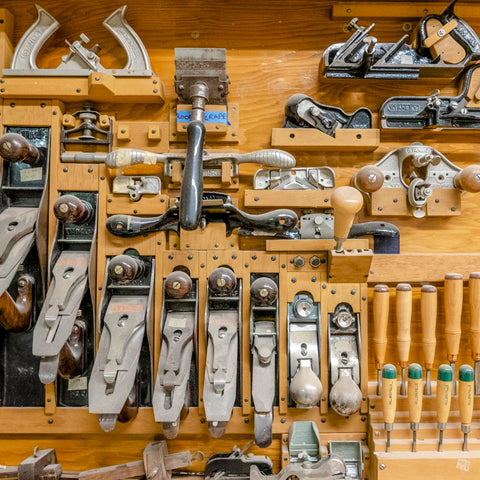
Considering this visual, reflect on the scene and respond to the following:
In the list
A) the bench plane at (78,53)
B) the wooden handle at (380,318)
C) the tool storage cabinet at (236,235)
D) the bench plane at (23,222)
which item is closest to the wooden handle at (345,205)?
the tool storage cabinet at (236,235)

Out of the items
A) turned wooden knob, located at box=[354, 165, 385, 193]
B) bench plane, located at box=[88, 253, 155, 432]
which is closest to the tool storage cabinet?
bench plane, located at box=[88, 253, 155, 432]

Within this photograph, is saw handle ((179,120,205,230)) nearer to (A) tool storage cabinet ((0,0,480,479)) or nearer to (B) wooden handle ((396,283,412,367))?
(A) tool storage cabinet ((0,0,480,479))

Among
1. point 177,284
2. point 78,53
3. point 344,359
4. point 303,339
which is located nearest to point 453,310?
point 344,359

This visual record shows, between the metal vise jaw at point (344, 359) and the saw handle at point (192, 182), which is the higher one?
the saw handle at point (192, 182)

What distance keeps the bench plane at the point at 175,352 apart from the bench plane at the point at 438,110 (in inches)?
34.4

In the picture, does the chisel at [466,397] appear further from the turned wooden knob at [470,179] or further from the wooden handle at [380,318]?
the turned wooden knob at [470,179]

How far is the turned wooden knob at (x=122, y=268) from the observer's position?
132 centimetres

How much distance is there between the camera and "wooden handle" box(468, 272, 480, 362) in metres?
1.34

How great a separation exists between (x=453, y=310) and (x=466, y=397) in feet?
0.84

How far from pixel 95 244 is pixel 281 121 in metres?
0.76

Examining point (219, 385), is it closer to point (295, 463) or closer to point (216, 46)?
point (295, 463)

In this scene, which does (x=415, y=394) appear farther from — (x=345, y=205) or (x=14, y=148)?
(x=14, y=148)

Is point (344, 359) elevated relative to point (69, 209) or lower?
lower

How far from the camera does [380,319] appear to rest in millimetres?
1356
